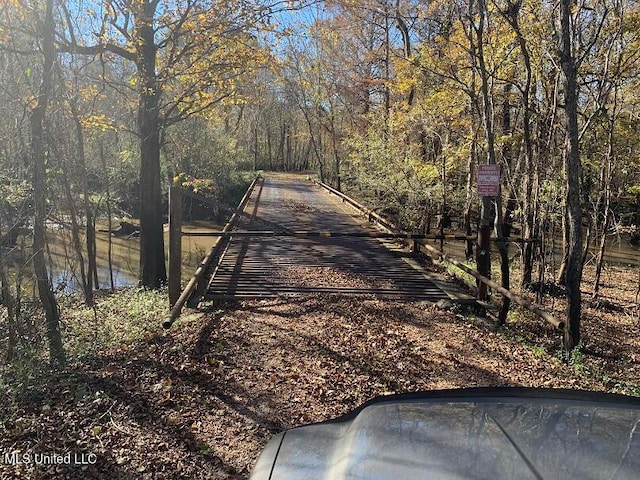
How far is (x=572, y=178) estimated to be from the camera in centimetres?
641

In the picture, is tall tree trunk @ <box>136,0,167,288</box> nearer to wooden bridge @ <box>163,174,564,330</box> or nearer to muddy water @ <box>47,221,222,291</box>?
wooden bridge @ <box>163,174,564,330</box>

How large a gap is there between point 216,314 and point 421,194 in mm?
10687

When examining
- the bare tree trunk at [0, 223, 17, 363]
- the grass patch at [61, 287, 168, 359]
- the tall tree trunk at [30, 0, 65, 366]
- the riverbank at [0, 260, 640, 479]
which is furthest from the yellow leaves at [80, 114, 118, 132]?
the bare tree trunk at [0, 223, 17, 363]

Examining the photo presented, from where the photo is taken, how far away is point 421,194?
16312 mm

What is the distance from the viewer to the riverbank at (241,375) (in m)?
4.08

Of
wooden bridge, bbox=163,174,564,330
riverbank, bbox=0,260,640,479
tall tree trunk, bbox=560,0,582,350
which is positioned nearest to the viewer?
riverbank, bbox=0,260,640,479

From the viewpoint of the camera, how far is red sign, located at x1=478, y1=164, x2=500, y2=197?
734 centimetres

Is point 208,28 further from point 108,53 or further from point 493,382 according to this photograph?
point 493,382

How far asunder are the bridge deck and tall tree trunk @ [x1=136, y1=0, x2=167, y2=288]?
2.11m

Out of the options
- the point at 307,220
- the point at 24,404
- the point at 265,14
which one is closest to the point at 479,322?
the point at 24,404

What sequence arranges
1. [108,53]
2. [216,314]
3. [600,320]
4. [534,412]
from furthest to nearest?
1. [108,53]
2. [600,320]
3. [216,314]
4. [534,412]

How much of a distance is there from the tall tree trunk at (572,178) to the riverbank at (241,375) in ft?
1.74

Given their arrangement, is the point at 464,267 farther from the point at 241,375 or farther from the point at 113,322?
the point at 113,322

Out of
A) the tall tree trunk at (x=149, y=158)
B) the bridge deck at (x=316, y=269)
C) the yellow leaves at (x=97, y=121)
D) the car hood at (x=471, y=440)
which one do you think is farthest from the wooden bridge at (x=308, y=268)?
the car hood at (x=471, y=440)
